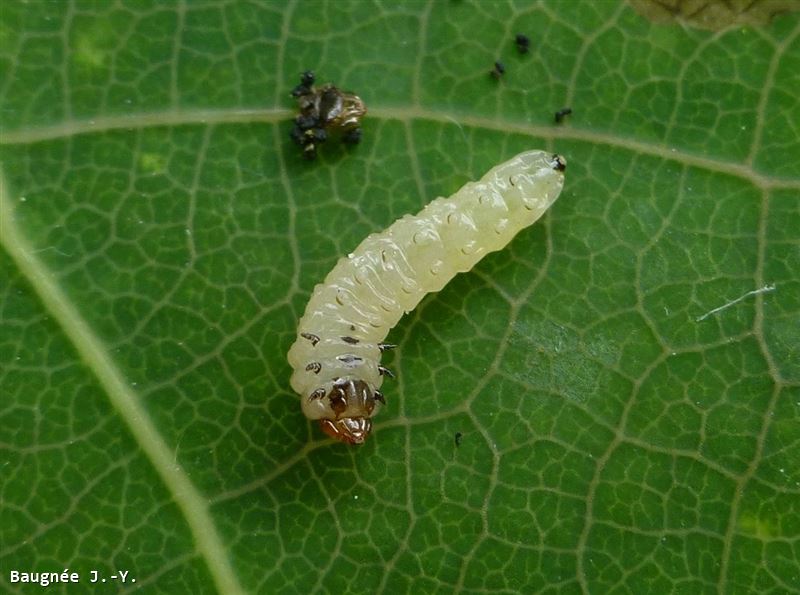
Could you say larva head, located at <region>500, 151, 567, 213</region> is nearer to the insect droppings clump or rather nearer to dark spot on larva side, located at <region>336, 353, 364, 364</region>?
the insect droppings clump

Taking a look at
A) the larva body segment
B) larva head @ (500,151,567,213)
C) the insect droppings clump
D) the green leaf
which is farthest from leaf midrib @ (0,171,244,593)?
larva head @ (500,151,567,213)

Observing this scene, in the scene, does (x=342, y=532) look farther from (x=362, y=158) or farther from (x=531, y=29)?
(x=531, y=29)

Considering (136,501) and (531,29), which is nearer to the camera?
(136,501)

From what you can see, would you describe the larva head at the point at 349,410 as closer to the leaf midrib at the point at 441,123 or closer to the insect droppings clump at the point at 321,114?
the insect droppings clump at the point at 321,114

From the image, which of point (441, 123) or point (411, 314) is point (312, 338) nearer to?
point (411, 314)

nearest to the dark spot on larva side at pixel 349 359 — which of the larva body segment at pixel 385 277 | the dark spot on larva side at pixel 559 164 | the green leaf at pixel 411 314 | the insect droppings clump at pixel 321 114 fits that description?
the larva body segment at pixel 385 277

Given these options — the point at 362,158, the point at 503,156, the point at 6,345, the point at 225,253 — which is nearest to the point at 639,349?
A: the point at 503,156
